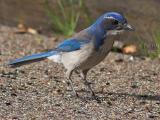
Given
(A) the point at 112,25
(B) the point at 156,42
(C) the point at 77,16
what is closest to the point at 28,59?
(A) the point at 112,25

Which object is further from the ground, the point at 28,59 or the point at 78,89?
the point at 28,59

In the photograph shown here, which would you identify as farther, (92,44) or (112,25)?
(112,25)

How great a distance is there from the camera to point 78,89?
812cm

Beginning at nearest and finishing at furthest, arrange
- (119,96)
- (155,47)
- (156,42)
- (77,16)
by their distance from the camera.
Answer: (119,96) → (156,42) → (155,47) → (77,16)

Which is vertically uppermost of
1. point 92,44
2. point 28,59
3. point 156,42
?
point 92,44

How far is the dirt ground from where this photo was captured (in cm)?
704

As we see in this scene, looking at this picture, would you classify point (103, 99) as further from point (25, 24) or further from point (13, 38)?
point (25, 24)

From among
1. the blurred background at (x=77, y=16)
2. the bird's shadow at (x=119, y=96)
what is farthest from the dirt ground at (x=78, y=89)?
the blurred background at (x=77, y=16)

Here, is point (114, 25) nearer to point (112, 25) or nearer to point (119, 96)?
point (112, 25)

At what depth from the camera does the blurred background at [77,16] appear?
10.3 meters

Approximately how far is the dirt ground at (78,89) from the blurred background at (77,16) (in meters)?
0.60

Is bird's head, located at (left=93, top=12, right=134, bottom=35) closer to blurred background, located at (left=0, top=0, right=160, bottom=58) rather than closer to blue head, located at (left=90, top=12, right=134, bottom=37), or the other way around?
blue head, located at (left=90, top=12, right=134, bottom=37)

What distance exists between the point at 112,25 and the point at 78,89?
3.08 feet

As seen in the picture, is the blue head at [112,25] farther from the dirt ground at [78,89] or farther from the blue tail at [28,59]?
the dirt ground at [78,89]
